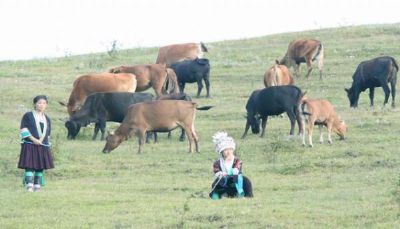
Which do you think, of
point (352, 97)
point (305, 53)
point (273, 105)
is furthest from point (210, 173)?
point (305, 53)

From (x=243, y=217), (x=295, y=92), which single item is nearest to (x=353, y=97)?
(x=295, y=92)

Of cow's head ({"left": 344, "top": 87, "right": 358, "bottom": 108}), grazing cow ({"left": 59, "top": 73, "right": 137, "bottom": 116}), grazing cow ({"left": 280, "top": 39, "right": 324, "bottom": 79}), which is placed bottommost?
cow's head ({"left": 344, "top": 87, "right": 358, "bottom": 108})

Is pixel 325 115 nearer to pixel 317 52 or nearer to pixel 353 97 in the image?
pixel 353 97

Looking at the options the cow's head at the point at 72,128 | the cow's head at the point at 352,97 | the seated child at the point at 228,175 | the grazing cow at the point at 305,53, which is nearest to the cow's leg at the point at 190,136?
the cow's head at the point at 72,128

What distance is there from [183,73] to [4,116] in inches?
250

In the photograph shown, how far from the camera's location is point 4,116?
2862 centimetres

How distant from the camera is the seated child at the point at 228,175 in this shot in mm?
15711

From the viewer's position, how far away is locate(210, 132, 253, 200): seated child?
15711mm

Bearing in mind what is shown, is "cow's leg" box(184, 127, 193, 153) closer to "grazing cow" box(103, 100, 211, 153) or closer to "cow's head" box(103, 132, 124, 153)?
"grazing cow" box(103, 100, 211, 153)

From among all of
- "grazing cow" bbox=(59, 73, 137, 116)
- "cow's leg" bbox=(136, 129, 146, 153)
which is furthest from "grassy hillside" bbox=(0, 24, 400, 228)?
"grazing cow" bbox=(59, 73, 137, 116)

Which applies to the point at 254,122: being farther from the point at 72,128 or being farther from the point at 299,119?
the point at 72,128

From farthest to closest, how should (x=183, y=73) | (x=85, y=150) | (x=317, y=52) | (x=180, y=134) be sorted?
(x=317, y=52)
(x=183, y=73)
(x=180, y=134)
(x=85, y=150)

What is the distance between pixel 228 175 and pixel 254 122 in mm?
9753

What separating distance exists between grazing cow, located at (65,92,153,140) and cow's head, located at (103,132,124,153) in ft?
7.97
